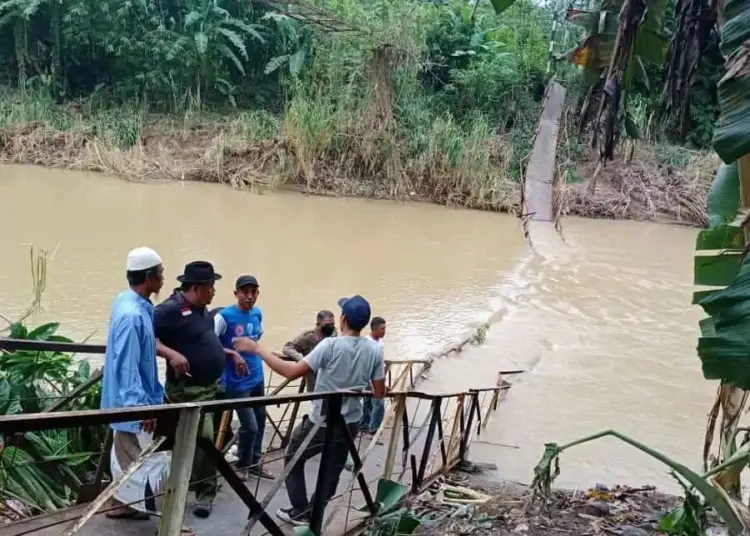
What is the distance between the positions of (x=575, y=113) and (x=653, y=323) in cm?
834

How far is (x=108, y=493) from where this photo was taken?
1.72m

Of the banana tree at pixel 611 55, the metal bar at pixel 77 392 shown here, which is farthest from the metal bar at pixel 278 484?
the banana tree at pixel 611 55

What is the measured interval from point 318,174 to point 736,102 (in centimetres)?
1713

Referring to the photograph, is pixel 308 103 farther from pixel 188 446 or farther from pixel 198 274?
pixel 188 446

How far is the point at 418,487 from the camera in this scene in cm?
405

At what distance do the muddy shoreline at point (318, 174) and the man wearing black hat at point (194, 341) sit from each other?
49.5ft

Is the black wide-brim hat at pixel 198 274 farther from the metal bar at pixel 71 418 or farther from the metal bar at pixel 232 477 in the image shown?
the metal bar at pixel 71 418

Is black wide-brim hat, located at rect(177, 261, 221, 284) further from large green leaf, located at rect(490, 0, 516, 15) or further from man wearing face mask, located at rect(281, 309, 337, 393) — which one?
large green leaf, located at rect(490, 0, 516, 15)

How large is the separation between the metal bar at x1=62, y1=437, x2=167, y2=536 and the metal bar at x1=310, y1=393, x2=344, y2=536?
1.09 metres

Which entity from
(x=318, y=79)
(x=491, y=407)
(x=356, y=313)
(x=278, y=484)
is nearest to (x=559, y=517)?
(x=356, y=313)

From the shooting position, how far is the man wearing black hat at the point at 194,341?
10.6ft

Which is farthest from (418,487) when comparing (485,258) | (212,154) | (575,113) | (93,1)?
(93,1)

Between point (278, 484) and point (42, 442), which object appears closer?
point (278, 484)

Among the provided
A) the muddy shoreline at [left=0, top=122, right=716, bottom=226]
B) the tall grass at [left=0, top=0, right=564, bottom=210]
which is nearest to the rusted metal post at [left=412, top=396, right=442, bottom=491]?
the muddy shoreline at [left=0, top=122, right=716, bottom=226]
